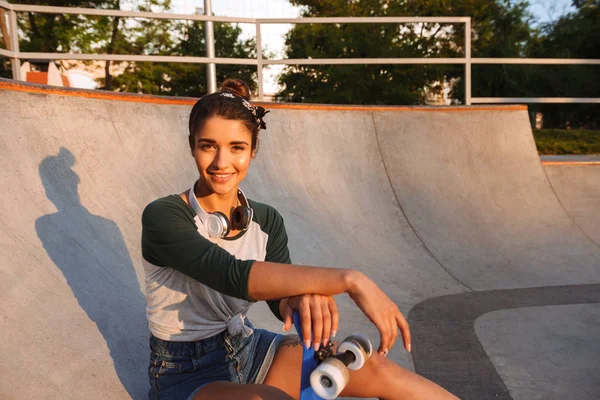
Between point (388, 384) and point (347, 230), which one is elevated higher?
point (388, 384)

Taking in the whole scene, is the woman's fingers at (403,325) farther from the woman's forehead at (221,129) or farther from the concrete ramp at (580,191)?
the concrete ramp at (580,191)

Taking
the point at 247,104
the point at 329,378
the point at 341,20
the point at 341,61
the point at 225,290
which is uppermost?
the point at 341,20

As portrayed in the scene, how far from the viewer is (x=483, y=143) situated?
791cm

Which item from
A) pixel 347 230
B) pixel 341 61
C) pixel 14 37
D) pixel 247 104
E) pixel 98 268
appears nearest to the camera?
pixel 247 104

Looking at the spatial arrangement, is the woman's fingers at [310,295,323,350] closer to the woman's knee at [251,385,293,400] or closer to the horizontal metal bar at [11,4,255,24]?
the woman's knee at [251,385,293,400]

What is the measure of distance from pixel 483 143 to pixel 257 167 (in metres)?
4.01

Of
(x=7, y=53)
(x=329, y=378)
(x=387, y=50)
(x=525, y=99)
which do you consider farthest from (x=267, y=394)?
(x=387, y=50)

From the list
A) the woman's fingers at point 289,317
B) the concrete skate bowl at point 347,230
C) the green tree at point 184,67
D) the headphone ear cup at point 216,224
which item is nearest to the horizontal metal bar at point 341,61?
the concrete skate bowl at point 347,230

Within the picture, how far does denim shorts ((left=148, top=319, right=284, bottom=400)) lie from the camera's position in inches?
76.4

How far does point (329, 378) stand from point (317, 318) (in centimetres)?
23

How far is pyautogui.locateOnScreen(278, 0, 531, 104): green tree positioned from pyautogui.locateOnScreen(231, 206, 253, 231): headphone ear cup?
918 inches

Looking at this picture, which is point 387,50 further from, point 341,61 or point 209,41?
point 209,41

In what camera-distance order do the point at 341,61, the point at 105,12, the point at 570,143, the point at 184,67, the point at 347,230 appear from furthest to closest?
the point at 184,67 < the point at 570,143 < the point at 341,61 < the point at 105,12 < the point at 347,230

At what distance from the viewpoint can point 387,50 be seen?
88.1 ft
